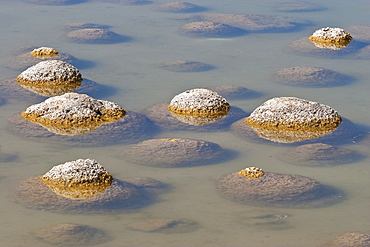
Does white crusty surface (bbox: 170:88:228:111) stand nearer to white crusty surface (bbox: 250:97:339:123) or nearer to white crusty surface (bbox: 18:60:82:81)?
white crusty surface (bbox: 250:97:339:123)

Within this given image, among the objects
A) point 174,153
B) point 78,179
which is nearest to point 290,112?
point 174,153

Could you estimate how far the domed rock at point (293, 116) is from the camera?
16.1 m

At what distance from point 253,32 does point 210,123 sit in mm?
9697

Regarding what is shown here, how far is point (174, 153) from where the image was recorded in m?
14.5

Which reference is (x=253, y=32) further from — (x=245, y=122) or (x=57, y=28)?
(x=245, y=122)

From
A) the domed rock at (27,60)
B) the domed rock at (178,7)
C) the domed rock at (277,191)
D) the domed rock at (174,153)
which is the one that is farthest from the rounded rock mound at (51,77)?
the domed rock at (178,7)

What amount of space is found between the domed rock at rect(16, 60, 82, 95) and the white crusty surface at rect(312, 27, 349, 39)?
9.31 m

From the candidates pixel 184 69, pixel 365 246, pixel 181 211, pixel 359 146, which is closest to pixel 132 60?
pixel 184 69

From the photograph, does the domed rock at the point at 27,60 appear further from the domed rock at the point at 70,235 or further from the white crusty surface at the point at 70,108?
the domed rock at the point at 70,235

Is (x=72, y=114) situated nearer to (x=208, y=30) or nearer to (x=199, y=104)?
(x=199, y=104)

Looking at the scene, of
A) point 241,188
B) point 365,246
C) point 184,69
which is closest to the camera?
point 365,246

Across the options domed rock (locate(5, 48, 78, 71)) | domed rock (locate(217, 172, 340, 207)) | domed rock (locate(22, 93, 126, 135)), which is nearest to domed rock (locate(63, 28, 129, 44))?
domed rock (locate(5, 48, 78, 71))

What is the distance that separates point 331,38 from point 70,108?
11.4 m

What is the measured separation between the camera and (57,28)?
2530 centimetres
